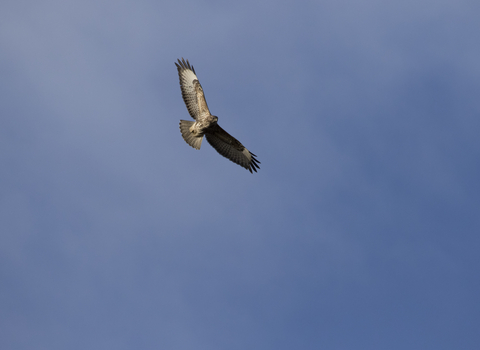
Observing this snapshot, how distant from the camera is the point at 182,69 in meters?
18.0

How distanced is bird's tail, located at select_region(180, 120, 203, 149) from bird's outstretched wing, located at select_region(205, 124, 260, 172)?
1.72 feet

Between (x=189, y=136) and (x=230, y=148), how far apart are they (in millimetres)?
1838

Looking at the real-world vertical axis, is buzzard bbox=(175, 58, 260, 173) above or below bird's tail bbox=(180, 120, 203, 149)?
above

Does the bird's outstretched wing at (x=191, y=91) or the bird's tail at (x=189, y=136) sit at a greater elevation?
the bird's outstretched wing at (x=191, y=91)

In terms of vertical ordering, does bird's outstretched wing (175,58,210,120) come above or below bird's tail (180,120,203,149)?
above

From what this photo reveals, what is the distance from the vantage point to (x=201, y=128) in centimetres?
1686

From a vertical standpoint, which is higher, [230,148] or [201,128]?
[230,148]

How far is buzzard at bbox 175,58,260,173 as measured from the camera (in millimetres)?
16969

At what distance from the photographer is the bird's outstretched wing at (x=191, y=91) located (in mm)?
17188

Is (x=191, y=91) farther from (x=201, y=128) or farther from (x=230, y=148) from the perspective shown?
(x=230, y=148)

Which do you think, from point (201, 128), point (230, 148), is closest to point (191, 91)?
point (201, 128)

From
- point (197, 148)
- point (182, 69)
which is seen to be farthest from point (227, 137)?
point (182, 69)

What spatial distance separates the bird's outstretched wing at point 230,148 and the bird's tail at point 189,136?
525 millimetres

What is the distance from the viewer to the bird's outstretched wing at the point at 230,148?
1745cm
